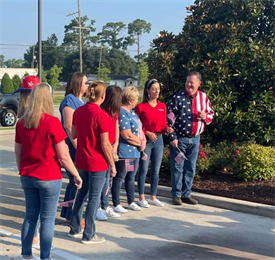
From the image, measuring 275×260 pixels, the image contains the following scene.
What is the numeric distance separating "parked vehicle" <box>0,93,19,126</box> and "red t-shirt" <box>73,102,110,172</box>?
1595 cm

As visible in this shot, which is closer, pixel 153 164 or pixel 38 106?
pixel 38 106

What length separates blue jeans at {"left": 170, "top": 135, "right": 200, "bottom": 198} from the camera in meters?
7.41

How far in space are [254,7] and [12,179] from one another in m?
5.80

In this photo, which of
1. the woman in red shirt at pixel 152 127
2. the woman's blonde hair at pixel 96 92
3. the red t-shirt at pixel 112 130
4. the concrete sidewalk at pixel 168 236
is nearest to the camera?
the concrete sidewalk at pixel 168 236

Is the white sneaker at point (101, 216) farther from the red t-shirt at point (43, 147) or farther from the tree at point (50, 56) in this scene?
the tree at point (50, 56)

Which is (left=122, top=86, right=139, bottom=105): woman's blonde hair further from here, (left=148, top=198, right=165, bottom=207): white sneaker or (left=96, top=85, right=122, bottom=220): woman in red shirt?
(left=148, top=198, right=165, bottom=207): white sneaker

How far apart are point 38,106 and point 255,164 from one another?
4.73 m

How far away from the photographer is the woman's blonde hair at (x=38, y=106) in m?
4.46

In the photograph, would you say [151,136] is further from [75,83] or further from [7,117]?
[7,117]

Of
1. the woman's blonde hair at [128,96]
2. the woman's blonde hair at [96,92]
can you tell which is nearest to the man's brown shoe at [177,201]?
the woman's blonde hair at [128,96]

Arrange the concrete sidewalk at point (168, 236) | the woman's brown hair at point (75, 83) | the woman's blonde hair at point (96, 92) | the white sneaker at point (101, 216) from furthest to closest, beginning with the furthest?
the white sneaker at point (101, 216) < the woman's brown hair at point (75, 83) < the woman's blonde hair at point (96, 92) < the concrete sidewalk at point (168, 236)

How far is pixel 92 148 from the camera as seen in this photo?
5.38m

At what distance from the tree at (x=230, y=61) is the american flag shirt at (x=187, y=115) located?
1496 millimetres

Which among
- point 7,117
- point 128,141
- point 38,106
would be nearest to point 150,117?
point 128,141
